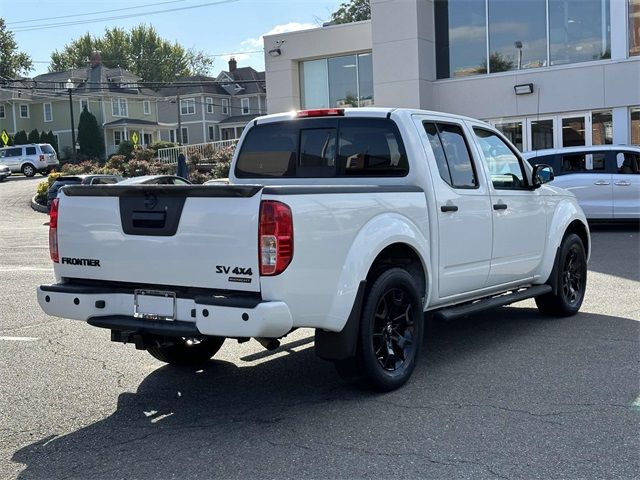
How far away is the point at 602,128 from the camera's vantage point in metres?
21.6

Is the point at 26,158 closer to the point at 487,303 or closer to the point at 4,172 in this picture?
the point at 4,172

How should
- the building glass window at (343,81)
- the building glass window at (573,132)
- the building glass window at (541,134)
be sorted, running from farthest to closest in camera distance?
the building glass window at (343,81) < the building glass window at (541,134) < the building glass window at (573,132)

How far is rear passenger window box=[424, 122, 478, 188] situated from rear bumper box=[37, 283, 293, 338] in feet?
7.65

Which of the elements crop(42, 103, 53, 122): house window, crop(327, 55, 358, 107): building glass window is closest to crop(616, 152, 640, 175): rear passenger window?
crop(327, 55, 358, 107): building glass window

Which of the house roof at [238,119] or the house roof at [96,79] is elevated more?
the house roof at [96,79]

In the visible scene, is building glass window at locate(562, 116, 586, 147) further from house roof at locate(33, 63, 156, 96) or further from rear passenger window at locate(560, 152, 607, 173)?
house roof at locate(33, 63, 156, 96)

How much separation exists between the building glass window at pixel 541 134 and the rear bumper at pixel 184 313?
63.0 ft

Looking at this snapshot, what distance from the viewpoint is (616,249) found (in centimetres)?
1334

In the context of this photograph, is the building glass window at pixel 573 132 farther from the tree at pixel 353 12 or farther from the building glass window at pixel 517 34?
the tree at pixel 353 12

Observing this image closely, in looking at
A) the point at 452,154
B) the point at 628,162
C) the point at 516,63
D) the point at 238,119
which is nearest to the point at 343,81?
the point at 516,63

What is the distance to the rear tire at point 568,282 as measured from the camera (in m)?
7.73

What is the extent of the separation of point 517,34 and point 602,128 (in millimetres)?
3763

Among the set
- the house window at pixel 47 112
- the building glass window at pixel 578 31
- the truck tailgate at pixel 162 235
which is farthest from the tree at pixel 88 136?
the truck tailgate at pixel 162 235

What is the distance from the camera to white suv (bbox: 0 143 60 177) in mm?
47188
